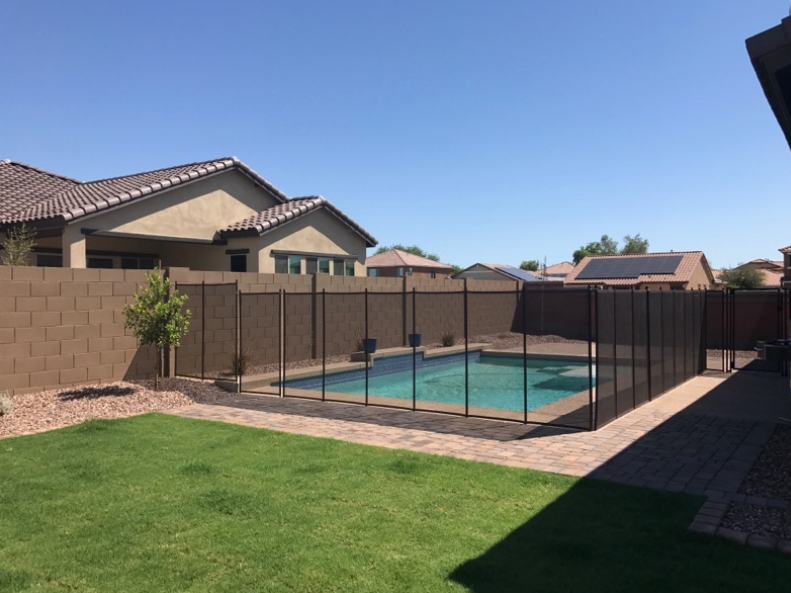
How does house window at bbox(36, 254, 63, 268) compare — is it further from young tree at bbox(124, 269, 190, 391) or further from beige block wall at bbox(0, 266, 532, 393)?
young tree at bbox(124, 269, 190, 391)

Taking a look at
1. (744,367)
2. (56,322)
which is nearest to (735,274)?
(744,367)

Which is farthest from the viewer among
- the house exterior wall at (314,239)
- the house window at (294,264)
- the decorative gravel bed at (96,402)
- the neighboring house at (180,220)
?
the house window at (294,264)

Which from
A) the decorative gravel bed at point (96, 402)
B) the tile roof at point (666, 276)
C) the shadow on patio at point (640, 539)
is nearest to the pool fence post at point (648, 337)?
the shadow on patio at point (640, 539)

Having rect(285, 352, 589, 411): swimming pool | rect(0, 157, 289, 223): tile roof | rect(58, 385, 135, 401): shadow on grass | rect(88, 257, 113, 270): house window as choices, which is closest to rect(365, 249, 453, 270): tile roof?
rect(0, 157, 289, 223): tile roof

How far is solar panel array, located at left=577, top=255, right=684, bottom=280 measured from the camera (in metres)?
37.1

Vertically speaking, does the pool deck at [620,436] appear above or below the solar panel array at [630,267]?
below

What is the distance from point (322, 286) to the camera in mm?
16609

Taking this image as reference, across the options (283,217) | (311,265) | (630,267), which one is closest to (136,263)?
(283,217)

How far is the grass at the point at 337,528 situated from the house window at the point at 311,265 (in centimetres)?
1569

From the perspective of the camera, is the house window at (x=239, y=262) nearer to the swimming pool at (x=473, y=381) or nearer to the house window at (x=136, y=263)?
the house window at (x=136, y=263)

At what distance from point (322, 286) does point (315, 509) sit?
11.6 meters

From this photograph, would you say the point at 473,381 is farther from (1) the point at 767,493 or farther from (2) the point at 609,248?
(2) the point at 609,248

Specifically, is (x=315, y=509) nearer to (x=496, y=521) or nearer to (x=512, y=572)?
(x=496, y=521)

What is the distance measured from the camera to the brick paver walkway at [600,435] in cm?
644
